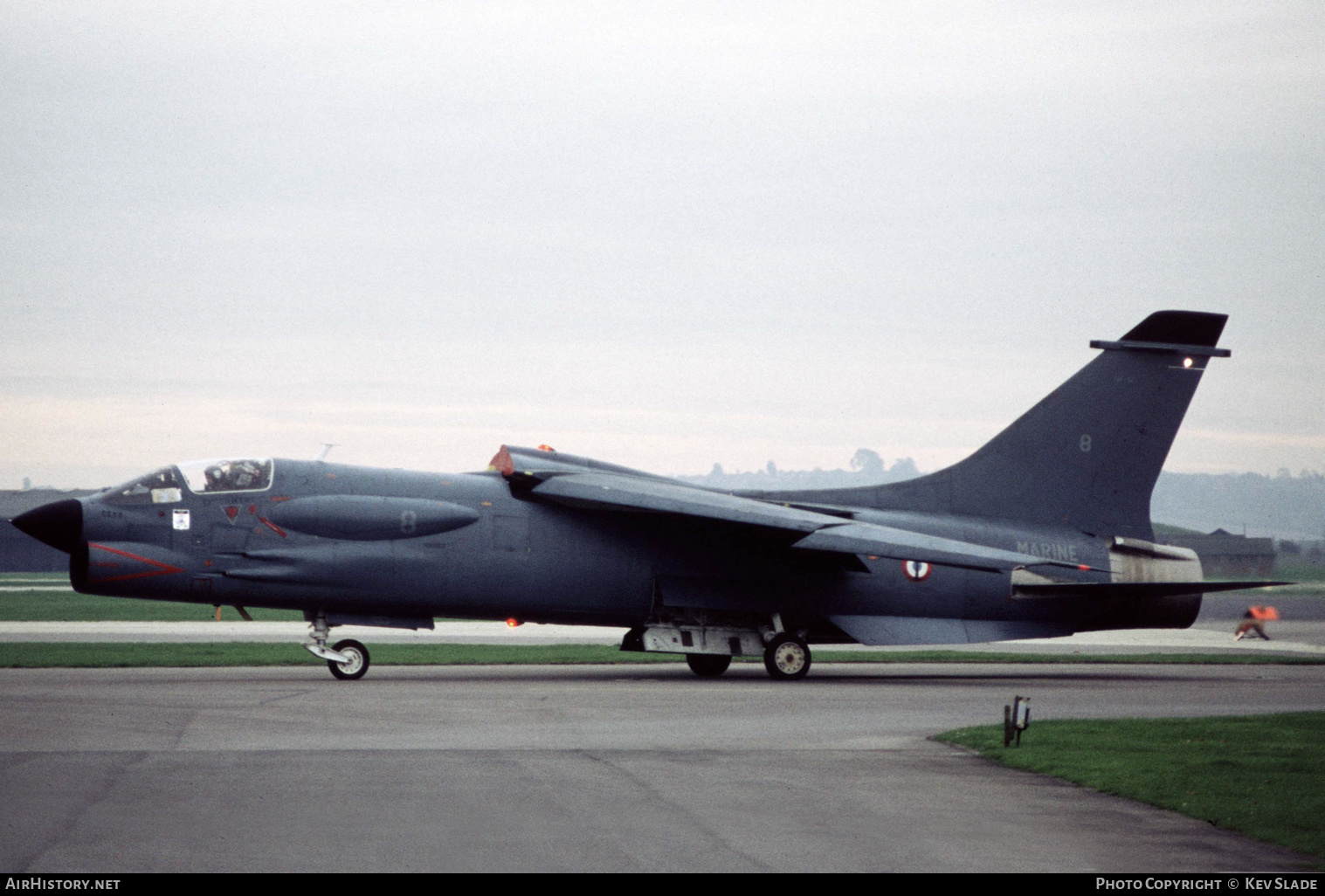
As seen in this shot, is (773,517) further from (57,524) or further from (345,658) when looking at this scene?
(57,524)

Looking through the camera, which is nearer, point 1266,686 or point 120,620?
point 1266,686

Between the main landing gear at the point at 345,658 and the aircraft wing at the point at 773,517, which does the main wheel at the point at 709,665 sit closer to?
the aircraft wing at the point at 773,517

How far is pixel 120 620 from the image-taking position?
124ft

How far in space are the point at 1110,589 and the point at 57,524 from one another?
16.7 m

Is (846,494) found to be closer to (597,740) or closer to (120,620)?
(597,740)

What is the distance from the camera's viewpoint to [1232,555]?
244ft

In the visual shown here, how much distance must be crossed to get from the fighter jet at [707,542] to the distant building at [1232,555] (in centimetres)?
5095

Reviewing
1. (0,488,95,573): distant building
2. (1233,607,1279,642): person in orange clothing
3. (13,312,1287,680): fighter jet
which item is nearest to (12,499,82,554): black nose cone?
(13,312,1287,680): fighter jet

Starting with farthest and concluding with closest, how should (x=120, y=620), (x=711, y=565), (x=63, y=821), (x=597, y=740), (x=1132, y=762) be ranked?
1. (x=120, y=620)
2. (x=711, y=565)
3. (x=597, y=740)
4. (x=1132, y=762)
5. (x=63, y=821)

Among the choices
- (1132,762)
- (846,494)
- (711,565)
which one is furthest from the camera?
(846,494)

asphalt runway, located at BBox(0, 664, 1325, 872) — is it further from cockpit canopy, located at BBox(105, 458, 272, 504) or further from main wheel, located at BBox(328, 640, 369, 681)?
cockpit canopy, located at BBox(105, 458, 272, 504)

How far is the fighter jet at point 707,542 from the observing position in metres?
20.4

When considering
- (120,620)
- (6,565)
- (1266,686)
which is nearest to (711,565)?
(1266,686)

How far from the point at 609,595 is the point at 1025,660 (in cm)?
1056
